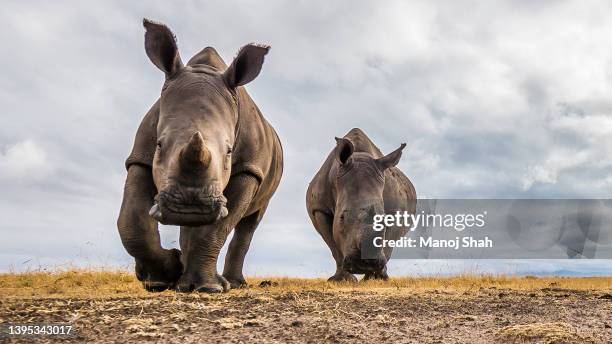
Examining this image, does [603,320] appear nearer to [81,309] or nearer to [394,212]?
[81,309]

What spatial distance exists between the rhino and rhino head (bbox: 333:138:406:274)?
200cm

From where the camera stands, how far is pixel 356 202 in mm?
9922

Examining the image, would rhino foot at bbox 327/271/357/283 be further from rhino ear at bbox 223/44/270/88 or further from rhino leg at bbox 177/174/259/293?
rhino ear at bbox 223/44/270/88

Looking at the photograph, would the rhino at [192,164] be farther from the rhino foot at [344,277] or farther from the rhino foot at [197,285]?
the rhino foot at [344,277]

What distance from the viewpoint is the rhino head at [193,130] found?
18.3 feet

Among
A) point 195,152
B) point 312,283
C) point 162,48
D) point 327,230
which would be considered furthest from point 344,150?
point 195,152

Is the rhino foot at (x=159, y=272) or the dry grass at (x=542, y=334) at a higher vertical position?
the rhino foot at (x=159, y=272)

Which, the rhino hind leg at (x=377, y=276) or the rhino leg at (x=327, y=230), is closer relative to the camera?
the rhino hind leg at (x=377, y=276)

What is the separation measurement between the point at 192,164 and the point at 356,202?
15.7ft

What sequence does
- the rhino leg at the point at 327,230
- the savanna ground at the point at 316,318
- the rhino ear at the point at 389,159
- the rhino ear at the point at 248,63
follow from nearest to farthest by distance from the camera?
the savanna ground at the point at 316,318
the rhino ear at the point at 248,63
the rhino ear at the point at 389,159
the rhino leg at the point at 327,230

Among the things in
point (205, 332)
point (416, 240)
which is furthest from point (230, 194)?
point (416, 240)

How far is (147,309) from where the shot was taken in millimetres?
4977

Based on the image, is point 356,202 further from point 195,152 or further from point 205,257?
point 195,152

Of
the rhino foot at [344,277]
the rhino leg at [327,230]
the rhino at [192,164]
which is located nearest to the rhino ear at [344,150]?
the rhino leg at [327,230]
